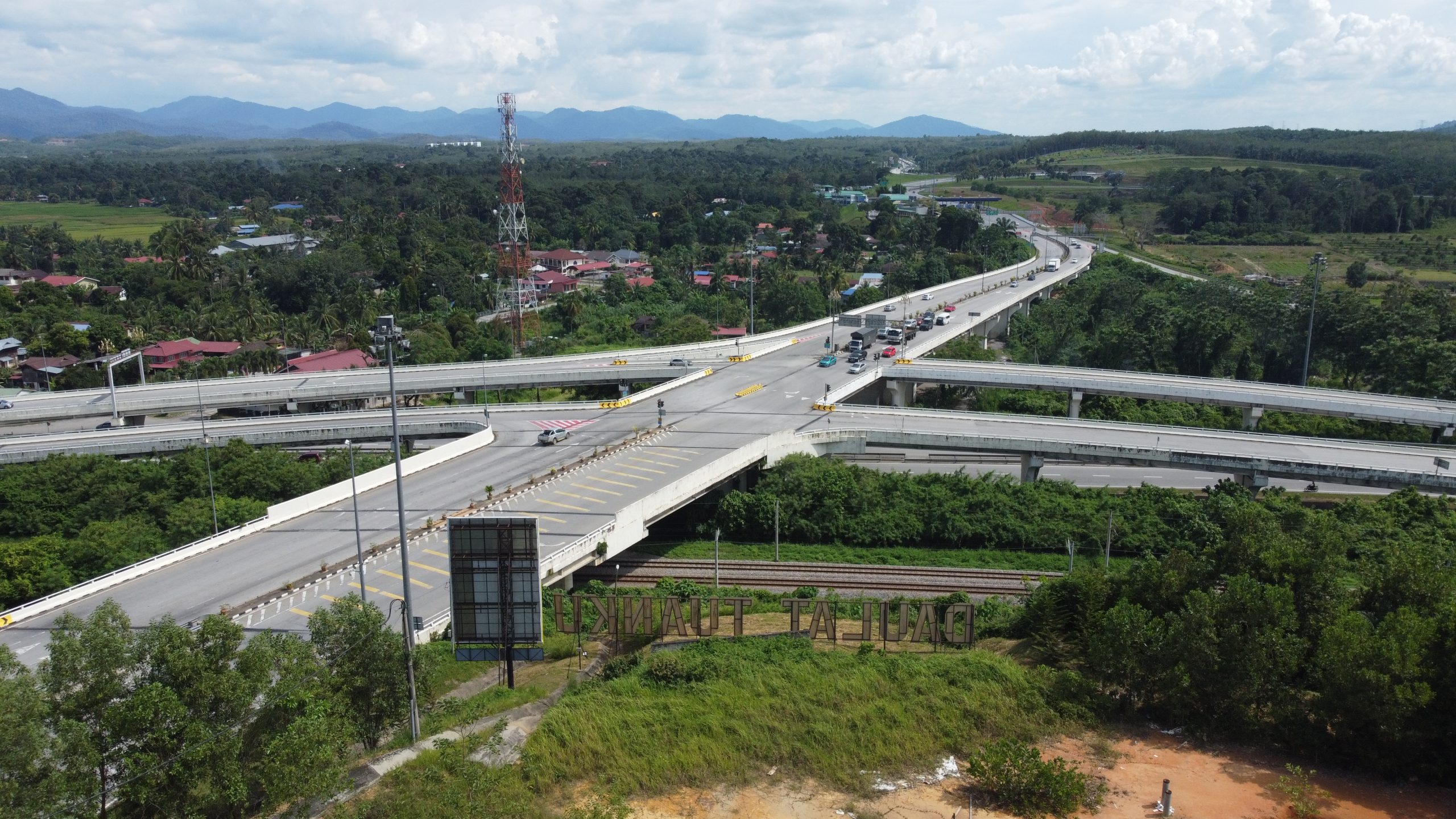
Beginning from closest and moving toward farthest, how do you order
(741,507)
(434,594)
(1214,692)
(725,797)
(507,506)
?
(725,797), (1214,692), (434,594), (507,506), (741,507)

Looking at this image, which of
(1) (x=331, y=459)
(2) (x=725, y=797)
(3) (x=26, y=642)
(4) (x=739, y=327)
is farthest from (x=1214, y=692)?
(4) (x=739, y=327)

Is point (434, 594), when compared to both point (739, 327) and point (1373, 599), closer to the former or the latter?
point (1373, 599)

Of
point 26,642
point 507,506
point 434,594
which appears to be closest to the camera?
point 26,642

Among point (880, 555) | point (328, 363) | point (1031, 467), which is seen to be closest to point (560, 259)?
point (328, 363)

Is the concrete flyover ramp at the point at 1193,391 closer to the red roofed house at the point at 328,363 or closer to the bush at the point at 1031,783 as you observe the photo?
the bush at the point at 1031,783

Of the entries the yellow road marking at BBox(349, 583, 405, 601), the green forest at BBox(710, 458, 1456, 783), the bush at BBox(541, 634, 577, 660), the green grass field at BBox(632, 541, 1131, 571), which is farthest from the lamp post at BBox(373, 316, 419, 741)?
the green grass field at BBox(632, 541, 1131, 571)

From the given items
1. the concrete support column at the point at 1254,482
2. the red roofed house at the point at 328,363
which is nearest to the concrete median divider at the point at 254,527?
the red roofed house at the point at 328,363
